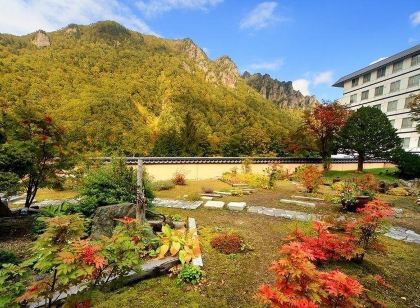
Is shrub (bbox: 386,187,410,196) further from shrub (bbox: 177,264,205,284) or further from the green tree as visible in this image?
shrub (bbox: 177,264,205,284)

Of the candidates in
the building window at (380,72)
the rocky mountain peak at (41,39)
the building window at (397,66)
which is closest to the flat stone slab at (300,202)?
the building window at (397,66)

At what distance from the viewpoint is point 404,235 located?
8.25 m

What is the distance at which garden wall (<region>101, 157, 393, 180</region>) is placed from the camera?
18770mm

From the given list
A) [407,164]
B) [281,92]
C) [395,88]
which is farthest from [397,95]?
[281,92]

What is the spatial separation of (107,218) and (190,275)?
2447mm

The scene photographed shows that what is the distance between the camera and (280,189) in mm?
16500

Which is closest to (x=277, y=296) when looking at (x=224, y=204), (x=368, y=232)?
(x=368, y=232)

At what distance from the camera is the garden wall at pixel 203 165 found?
1877 cm

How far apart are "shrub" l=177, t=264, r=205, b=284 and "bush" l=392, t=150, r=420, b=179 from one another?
2233 cm

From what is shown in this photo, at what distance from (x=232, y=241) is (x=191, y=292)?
2.23 m

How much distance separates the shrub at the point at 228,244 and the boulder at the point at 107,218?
2241 millimetres

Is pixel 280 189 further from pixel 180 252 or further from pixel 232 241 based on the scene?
pixel 180 252

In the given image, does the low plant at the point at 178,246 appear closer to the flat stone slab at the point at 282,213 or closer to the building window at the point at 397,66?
the flat stone slab at the point at 282,213

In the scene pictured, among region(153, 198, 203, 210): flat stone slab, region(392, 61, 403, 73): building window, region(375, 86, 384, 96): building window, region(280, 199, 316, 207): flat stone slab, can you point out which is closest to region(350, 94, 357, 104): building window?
region(375, 86, 384, 96): building window
